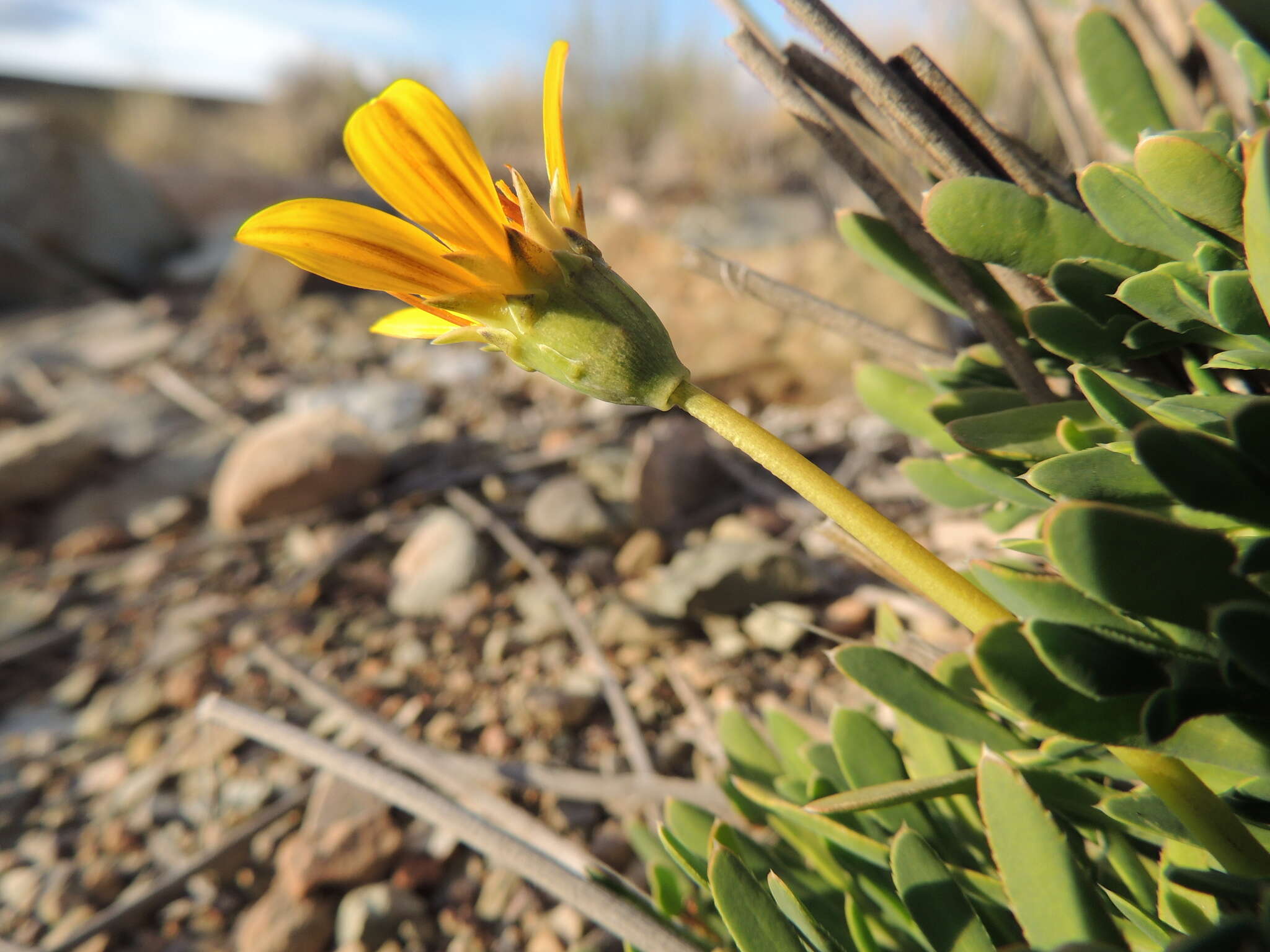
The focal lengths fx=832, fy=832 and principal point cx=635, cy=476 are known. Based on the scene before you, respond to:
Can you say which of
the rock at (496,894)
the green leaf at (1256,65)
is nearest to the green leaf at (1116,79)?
the green leaf at (1256,65)

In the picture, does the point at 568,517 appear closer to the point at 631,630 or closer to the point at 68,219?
the point at 631,630

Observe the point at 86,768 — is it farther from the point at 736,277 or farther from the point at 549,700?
the point at 736,277

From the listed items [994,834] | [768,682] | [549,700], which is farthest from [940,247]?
[549,700]

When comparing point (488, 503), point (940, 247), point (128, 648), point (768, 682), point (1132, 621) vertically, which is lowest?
point (128, 648)

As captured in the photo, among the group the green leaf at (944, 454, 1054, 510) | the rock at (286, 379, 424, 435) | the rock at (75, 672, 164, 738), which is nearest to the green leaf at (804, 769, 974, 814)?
the green leaf at (944, 454, 1054, 510)

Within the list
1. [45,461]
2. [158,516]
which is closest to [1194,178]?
[158,516]

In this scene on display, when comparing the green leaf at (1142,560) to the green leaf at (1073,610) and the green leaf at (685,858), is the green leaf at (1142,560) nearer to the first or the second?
the green leaf at (1073,610)

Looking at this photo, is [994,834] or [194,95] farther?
[194,95]
